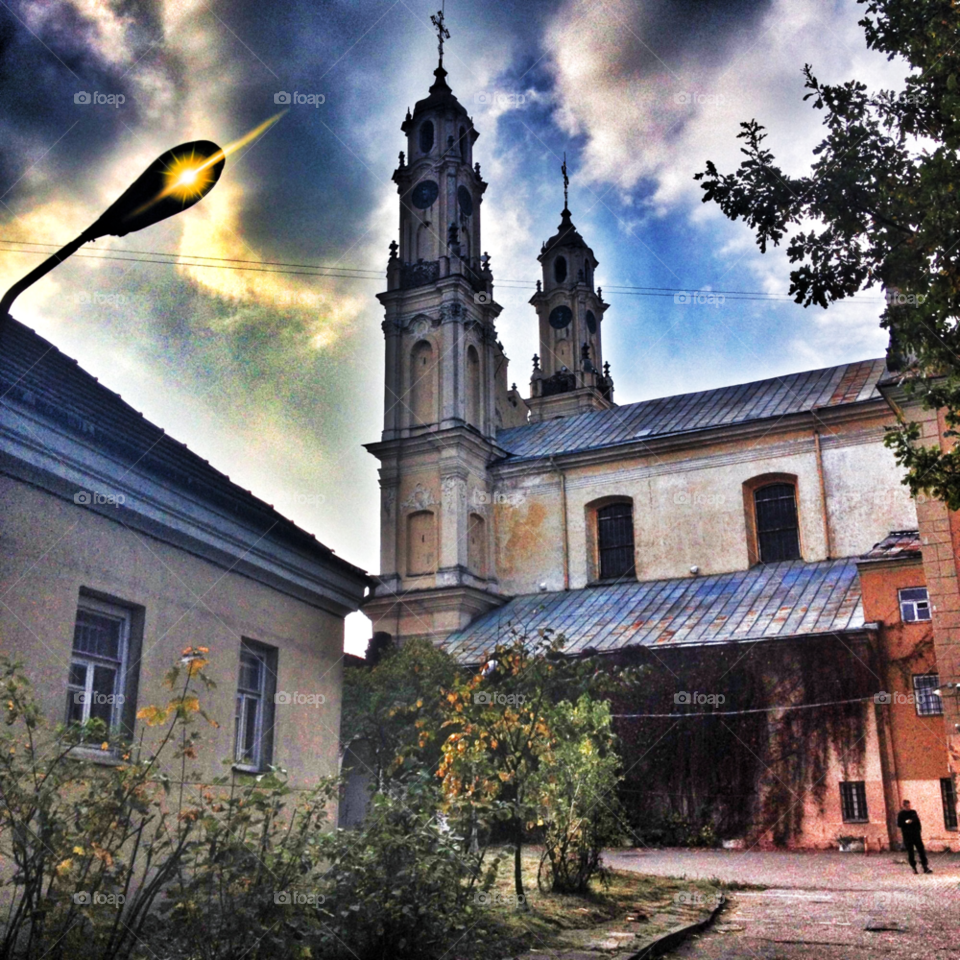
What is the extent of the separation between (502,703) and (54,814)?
19.0 ft

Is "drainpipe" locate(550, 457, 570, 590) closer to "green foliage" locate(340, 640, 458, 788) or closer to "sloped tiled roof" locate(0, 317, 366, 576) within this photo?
"green foliage" locate(340, 640, 458, 788)

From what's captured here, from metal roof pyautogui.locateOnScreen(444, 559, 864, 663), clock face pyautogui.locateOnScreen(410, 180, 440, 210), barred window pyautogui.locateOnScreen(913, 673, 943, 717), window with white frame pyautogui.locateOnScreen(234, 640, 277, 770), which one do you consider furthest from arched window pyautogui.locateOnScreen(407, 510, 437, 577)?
window with white frame pyautogui.locateOnScreen(234, 640, 277, 770)

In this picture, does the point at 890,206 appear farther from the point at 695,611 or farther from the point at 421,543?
the point at 421,543

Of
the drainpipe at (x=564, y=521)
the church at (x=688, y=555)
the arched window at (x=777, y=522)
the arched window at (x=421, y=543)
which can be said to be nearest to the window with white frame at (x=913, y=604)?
the church at (x=688, y=555)

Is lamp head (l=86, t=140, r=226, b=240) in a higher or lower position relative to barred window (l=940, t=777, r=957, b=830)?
higher

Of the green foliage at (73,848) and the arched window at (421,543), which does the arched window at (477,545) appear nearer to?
the arched window at (421,543)

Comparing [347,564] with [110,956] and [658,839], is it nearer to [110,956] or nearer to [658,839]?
[110,956]

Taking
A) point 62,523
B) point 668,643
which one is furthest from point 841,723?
point 62,523

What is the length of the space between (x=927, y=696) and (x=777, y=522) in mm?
8954

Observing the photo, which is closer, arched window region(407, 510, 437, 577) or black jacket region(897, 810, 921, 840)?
black jacket region(897, 810, 921, 840)

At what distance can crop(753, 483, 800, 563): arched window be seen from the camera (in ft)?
93.0

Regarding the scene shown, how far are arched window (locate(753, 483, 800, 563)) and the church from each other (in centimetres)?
6

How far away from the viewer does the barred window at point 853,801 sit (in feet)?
67.2

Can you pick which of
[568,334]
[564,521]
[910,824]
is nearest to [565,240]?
[568,334]
